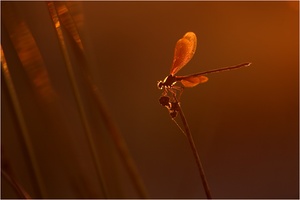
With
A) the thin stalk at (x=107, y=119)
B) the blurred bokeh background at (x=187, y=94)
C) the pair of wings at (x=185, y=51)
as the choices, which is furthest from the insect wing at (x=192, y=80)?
the blurred bokeh background at (x=187, y=94)

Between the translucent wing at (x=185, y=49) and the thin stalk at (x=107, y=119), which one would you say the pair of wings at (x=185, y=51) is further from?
the thin stalk at (x=107, y=119)

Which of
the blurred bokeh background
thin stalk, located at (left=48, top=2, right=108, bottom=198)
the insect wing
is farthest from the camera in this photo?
the blurred bokeh background

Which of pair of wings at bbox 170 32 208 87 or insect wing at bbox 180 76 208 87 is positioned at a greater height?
pair of wings at bbox 170 32 208 87

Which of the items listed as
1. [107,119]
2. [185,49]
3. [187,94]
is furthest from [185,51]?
[187,94]

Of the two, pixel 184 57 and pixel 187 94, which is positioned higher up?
pixel 184 57

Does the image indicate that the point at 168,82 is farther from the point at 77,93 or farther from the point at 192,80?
the point at 77,93

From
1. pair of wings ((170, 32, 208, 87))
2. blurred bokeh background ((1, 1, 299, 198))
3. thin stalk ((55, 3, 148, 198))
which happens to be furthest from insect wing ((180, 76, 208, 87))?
blurred bokeh background ((1, 1, 299, 198))

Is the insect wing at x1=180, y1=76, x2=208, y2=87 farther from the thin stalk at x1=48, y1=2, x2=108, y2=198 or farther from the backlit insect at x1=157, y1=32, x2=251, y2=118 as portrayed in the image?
the thin stalk at x1=48, y1=2, x2=108, y2=198

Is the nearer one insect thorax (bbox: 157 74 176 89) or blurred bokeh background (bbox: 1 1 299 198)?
insect thorax (bbox: 157 74 176 89)
